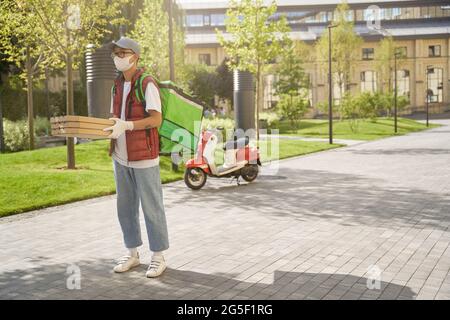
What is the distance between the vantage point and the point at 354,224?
7359 mm

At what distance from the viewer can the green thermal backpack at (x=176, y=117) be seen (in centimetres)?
536

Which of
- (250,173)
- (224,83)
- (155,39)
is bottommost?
(250,173)

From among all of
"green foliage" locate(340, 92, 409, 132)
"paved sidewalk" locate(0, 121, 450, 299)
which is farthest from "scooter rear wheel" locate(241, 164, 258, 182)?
"green foliage" locate(340, 92, 409, 132)

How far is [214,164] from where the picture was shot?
36.4 ft

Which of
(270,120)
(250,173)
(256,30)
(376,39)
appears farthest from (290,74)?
(250,173)

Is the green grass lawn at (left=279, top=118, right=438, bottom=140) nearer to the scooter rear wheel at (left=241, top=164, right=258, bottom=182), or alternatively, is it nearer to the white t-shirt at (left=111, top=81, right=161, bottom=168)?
the scooter rear wheel at (left=241, top=164, right=258, bottom=182)

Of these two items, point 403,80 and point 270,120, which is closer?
point 270,120

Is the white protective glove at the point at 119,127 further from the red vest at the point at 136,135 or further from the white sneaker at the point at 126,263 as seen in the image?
the white sneaker at the point at 126,263

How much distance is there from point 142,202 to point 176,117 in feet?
3.11

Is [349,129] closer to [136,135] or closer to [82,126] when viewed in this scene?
[136,135]

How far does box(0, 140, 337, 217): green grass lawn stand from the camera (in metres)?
9.53

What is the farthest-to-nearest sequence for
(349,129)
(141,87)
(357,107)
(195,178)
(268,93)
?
1. (268,93)
2. (349,129)
3. (357,107)
4. (195,178)
5. (141,87)

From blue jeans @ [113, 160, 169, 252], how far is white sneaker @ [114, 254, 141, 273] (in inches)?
5.3
